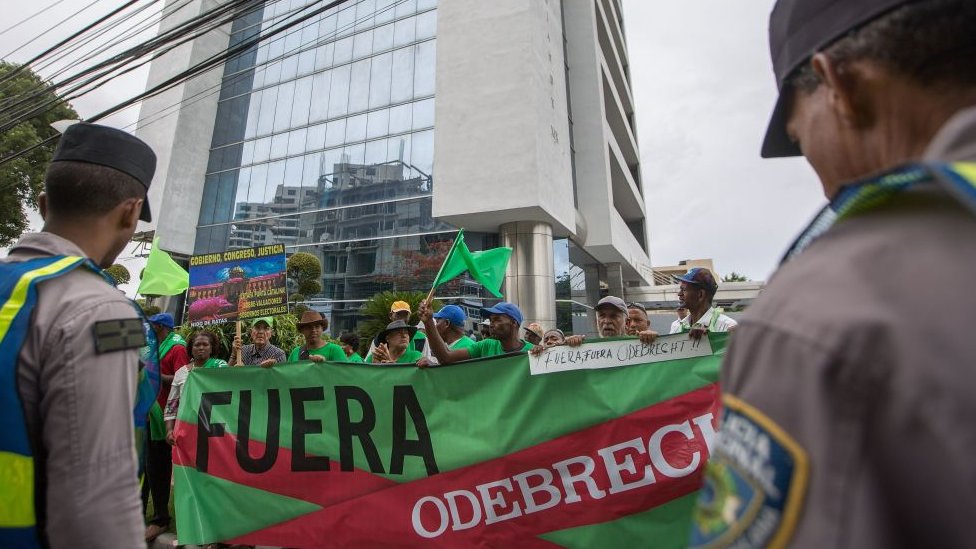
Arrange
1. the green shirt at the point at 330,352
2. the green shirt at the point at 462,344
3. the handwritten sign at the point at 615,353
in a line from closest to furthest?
the handwritten sign at the point at 615,353 → the green shirt at the point at 330,352 → the green shirt at the point at 462,344

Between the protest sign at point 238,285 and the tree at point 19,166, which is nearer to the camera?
the protest sign at point 238,285

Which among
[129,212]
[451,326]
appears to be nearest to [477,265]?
[451,326]

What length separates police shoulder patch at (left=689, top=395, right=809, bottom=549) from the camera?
1.78 feet

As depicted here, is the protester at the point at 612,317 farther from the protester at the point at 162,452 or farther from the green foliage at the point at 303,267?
the green foliage at the point at 303,267

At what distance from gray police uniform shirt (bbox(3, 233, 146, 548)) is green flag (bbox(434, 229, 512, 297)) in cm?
389

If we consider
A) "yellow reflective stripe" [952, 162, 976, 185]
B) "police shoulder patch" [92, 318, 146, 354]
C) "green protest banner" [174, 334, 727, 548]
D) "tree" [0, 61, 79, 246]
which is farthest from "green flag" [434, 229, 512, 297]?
"tree" [0, 61, 79, 246]

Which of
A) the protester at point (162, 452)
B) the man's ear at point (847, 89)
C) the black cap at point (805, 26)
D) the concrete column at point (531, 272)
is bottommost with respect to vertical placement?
the protester at point (162, 452)

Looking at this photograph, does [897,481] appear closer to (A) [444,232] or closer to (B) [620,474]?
(B) [620,474]

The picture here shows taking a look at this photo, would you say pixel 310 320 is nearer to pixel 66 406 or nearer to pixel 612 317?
pixel 612 317

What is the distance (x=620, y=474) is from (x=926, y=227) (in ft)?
10.1

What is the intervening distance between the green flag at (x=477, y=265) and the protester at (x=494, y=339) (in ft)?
2.29

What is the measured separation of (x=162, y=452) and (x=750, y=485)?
5896mm

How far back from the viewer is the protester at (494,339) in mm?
4516

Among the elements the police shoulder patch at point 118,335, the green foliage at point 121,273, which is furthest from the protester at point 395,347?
the green foliage at point 121,273
